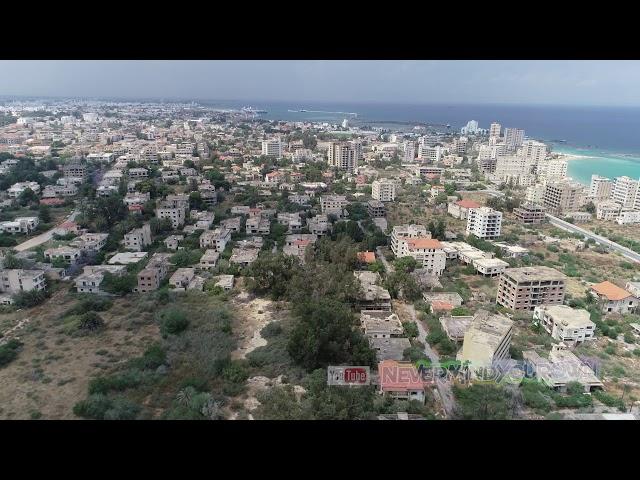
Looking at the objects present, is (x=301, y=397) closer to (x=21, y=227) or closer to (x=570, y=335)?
(x=570, y=335)

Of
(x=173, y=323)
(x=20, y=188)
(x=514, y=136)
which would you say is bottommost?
(x=173, y=323)

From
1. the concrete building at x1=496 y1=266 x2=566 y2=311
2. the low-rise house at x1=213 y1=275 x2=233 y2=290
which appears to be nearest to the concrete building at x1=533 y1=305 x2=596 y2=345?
the concrete building at x1=496 y1=266 x2=566 y2=311

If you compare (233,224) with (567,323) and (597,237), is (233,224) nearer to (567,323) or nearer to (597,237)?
(567,323)

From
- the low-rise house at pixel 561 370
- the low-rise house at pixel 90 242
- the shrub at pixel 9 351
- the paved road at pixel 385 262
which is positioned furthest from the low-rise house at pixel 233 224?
the low-rise house at pixel 561 370

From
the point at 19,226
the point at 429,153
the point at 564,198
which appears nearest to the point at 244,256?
the point at 19,226

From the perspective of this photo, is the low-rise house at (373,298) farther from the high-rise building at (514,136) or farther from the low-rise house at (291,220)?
the high-rise building at (514,136)

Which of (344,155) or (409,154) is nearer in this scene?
(344,155)
